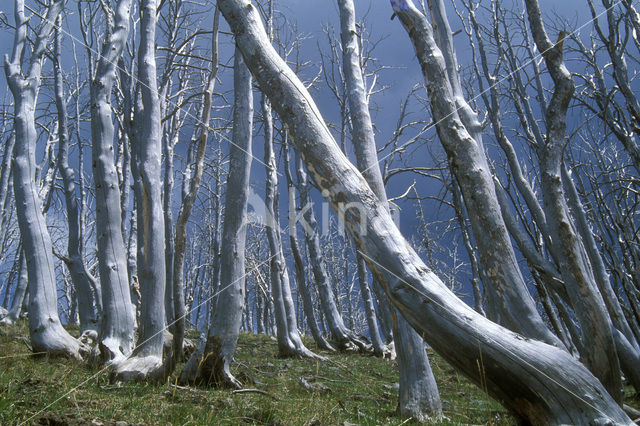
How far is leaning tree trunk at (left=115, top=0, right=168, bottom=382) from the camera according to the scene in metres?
4.18

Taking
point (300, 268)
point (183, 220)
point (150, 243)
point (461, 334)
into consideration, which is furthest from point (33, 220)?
point (461, 334)

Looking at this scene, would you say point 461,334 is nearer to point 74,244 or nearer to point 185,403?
point 185,403

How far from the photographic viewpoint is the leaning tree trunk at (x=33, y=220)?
5.68m

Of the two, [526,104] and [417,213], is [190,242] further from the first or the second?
[526,104]

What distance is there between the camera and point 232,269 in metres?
4.72

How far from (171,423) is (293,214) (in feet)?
30.3

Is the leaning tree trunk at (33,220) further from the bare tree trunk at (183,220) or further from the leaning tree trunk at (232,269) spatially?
the leaning tree trunk at (232,269)

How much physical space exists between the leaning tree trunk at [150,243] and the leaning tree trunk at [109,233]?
1.43ft

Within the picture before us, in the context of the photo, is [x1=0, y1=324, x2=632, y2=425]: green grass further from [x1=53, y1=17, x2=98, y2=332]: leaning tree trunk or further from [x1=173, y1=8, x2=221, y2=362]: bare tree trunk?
[x1=53, y1=17, x2=98, y2=332]: leaning tree trunk

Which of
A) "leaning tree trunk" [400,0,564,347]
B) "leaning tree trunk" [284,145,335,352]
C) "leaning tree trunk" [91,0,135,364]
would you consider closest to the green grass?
"leaning tree trunk" [91,0,135,364]

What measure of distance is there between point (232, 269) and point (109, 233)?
1.76 meters

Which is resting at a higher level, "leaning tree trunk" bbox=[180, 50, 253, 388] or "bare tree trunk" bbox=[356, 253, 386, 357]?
"leaning tree trunk" bbox=[180, 50, 253, 388]

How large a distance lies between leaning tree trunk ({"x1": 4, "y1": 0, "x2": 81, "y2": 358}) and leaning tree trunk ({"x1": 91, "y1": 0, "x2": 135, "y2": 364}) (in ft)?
4.26

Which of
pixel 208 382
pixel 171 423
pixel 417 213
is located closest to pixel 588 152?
pixel 417 213
